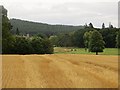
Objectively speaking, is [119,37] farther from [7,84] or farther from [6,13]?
[7,84]

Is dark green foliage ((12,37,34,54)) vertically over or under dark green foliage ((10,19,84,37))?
under

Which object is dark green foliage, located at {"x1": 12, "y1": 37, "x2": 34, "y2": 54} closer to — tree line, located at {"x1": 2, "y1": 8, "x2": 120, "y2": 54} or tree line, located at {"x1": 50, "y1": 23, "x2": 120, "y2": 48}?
tree line, located at {"x1": 2, "y1": 8, "x2": 120, "y2": 54}

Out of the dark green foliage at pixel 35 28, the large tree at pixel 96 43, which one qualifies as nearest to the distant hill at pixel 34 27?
the dark green foliage at pixel 35 28

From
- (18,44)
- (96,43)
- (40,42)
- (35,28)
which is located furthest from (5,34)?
(35,28)

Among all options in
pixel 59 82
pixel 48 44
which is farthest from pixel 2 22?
pixel 59 82

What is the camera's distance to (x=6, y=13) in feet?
228

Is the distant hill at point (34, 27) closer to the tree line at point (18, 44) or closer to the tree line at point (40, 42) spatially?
the tree line at point (40, 42)

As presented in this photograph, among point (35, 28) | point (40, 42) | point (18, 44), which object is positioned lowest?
point (40, 42)

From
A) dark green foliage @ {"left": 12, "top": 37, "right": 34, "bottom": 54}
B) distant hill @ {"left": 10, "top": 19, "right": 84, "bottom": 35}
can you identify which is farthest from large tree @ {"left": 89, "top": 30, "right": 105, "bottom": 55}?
distant hill @ {"left": 10, "top": 19, "right": 84, "bottom": 35}

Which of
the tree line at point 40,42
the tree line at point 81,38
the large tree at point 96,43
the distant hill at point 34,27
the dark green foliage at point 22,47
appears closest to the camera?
the tree line at point 40,42

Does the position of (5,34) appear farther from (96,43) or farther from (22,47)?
(96,43)

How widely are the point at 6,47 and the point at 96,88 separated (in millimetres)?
55516

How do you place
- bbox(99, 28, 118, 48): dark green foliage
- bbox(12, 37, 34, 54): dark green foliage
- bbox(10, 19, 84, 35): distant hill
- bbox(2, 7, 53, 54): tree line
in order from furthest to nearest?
bbox(10, 19, 84, 35): distant hill → bbox(99, 28, 118, 48): dark green foliage → bbox(12, 37, 34, 54): dark green foliage → bbox(2, 7, 53, 54): tree line

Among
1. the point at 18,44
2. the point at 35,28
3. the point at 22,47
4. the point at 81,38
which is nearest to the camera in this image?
the point at 18,44
